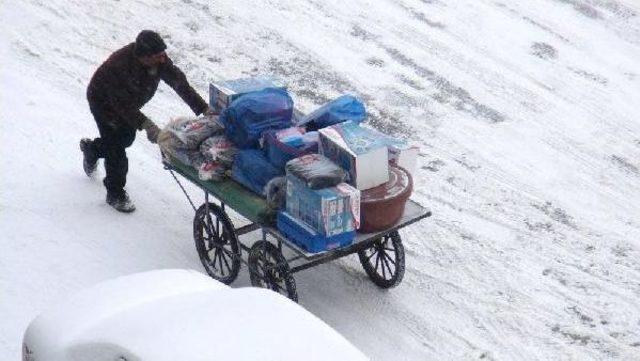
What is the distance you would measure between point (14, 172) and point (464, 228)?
5.06 meters

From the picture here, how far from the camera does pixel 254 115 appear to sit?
6531 millimetres

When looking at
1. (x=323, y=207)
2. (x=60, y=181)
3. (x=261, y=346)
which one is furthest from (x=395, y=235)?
(x=60, y=181)

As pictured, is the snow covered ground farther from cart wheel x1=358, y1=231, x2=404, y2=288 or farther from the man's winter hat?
the man's winter hat

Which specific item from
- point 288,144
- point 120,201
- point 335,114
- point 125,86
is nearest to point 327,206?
point 288,144

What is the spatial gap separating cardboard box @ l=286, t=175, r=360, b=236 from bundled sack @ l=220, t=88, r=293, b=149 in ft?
2.46

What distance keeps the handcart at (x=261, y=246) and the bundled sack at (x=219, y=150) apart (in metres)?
0.21

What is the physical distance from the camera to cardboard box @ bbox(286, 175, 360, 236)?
5.82 m

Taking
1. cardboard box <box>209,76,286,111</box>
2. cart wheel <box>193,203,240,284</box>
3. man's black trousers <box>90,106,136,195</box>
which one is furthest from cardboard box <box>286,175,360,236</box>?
man's black trousers <box>90,106,136,195</box>

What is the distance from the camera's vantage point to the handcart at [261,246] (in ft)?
20.7

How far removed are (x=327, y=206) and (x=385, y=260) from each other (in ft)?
5.39

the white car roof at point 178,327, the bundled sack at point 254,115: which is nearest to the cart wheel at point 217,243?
the bundled sack at point 254,115

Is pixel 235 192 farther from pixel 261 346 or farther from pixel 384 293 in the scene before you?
pixel 261 346

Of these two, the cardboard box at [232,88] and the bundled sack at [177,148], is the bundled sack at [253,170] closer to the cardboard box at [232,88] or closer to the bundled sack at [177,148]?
the bundled sack at [177,148]

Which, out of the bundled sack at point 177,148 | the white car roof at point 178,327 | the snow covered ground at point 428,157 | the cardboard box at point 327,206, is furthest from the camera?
the snow covered ground at point 428,157
